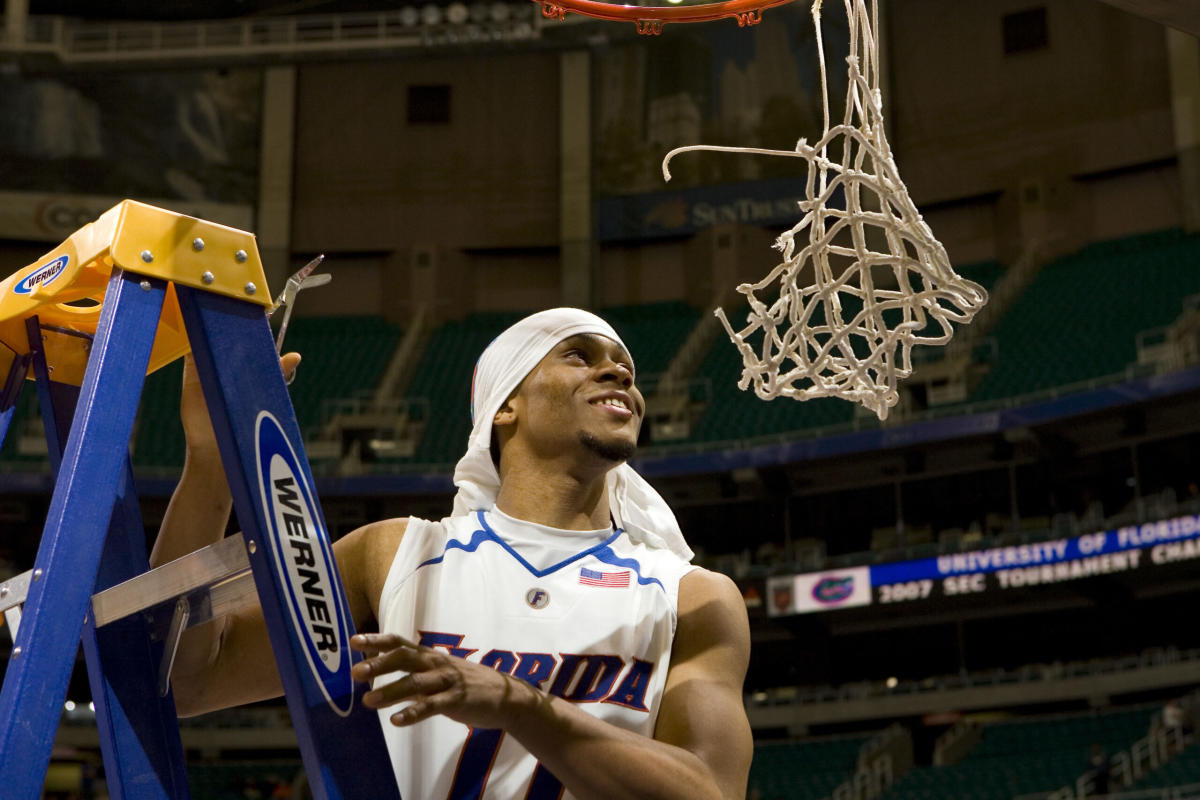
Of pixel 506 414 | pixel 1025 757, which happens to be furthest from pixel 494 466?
pixel 1025 757

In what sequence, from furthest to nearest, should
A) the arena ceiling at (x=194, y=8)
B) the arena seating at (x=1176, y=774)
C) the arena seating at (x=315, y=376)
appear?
the arena ceiling at (x=194, y=8) → the arena seating at (x=315, y=376) → the arena seating at (x=1176, y=774)

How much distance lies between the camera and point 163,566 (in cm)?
230

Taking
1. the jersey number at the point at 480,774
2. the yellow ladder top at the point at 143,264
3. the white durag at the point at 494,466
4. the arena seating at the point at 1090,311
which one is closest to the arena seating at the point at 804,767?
the arena seating at the point at 1090,311

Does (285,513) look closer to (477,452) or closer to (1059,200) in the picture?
(477,452)

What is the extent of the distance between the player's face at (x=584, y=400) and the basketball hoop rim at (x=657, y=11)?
4.20ft

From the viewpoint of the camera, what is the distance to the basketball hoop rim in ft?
12.9

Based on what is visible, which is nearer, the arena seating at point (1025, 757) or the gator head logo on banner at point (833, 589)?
the arena seating at point (1025, 757)

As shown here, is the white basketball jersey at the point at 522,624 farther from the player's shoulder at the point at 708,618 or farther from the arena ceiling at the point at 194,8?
the arena ceiling at the point at 194,8

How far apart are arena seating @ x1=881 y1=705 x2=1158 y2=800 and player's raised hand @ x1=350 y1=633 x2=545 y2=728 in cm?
1597

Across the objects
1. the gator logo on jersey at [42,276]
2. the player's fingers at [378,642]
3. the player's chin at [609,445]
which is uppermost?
the gator logo on jersey at [42,276]

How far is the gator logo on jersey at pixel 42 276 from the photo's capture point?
2.37m

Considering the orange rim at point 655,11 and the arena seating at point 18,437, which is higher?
the arena seating at point 18,437

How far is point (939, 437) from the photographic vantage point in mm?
19953

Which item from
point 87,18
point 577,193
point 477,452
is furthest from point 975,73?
point 477,452
